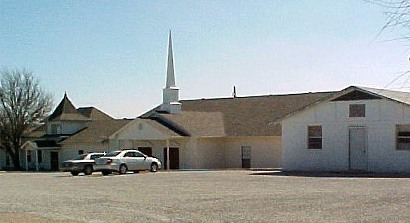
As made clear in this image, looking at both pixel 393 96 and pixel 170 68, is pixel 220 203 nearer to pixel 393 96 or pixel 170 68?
pixel 393 96

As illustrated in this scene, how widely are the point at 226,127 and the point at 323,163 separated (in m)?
14.7

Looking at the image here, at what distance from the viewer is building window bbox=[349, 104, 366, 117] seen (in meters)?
37.3

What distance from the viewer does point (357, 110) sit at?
37531 millimetres

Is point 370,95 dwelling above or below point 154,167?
above

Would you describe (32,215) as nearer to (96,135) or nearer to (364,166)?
(364,166)

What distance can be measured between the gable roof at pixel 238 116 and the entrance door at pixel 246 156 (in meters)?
1.20

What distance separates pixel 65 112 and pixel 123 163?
31.3 m

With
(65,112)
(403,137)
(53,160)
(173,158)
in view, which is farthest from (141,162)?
(65,112)

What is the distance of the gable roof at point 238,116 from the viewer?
50.9 meters

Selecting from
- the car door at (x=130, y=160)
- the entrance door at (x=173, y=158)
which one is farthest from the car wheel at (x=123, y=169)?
the entrance door at (x=173, y=158)

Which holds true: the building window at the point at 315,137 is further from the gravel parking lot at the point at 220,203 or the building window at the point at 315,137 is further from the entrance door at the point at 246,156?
the gravel parking lot at the point at 220,203

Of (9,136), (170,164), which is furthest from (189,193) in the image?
(9,136)

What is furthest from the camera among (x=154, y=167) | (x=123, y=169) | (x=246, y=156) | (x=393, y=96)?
(x=246, y=156)

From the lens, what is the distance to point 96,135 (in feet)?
203
